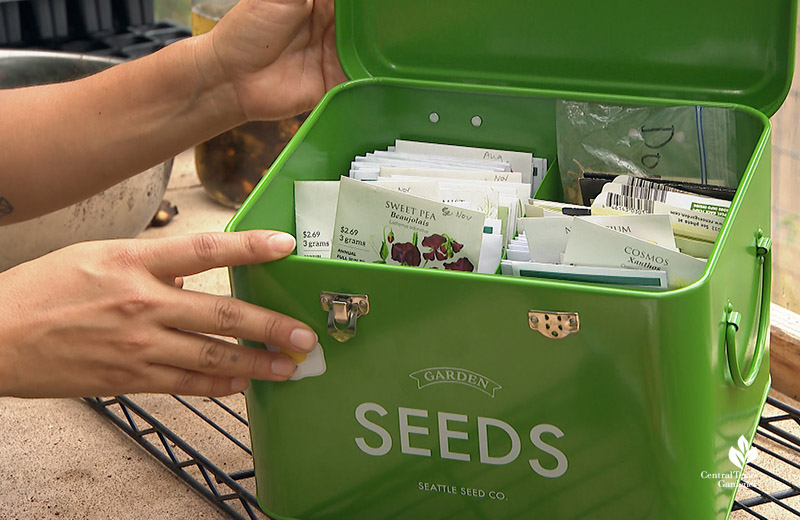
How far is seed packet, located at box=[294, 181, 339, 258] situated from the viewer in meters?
0.81

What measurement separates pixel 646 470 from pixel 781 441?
0.33 meters

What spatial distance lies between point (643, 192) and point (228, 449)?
478mm

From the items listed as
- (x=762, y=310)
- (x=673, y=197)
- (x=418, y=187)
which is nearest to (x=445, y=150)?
(x=418, y=187)

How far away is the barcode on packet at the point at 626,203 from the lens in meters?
0.79

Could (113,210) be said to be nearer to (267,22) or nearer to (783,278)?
(267,22)

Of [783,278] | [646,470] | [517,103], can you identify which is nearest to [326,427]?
[646,470]

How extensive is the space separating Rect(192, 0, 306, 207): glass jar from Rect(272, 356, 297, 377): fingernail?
720 millimetres

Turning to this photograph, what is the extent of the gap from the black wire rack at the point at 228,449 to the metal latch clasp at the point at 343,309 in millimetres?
243

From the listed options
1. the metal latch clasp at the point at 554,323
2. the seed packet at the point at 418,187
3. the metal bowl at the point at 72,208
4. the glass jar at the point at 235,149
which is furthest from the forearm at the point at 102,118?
the metal latch clasp at the point at 554,323

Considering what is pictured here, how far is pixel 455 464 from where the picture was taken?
0.64 m

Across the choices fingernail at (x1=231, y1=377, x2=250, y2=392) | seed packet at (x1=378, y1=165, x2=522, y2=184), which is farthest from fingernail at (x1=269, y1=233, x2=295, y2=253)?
seed packet at (x1=378, y1=165, x2=522, y2=184)

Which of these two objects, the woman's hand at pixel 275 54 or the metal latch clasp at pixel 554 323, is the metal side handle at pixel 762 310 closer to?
the metal latch clasp at pixel 554 323

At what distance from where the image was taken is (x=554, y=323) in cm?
56

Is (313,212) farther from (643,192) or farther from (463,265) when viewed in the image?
(643,192)
